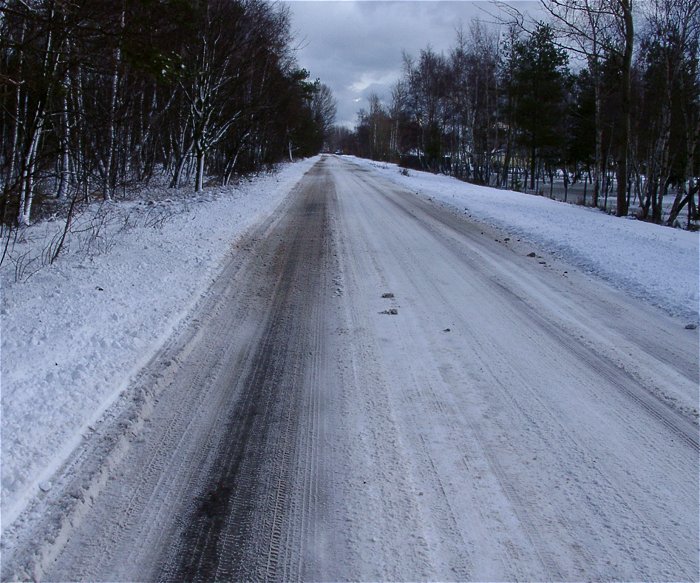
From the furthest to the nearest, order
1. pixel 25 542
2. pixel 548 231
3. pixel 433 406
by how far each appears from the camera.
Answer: pixel 548 231
pixel 433 406
pixel 25 542

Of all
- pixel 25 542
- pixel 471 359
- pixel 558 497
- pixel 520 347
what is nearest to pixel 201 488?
pixel 25 542

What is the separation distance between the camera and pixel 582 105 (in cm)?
3750

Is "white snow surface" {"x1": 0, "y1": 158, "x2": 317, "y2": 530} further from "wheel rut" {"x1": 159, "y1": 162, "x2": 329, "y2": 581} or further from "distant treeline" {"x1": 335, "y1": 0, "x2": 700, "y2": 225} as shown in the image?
"distant treeline" {"x1": 335, "y1": 0, "x2": 700, "y2": 225}

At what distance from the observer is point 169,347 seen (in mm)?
4641

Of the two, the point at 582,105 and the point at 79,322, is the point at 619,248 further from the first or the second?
the point at 582,105

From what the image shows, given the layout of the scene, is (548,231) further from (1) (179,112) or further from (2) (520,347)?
(1) (179,112)

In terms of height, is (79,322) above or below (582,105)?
below

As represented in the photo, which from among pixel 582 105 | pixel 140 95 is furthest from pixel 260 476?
pixel 582 105

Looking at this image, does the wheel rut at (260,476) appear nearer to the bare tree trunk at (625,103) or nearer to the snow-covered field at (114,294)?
the snow-covered field at (114,294)

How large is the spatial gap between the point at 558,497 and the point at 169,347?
3353 mm

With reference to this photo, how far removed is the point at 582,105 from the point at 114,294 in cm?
3949

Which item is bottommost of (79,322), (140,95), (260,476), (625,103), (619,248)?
(260,476)

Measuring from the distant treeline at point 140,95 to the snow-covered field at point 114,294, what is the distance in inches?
55.6

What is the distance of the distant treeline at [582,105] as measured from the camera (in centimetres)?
1830
